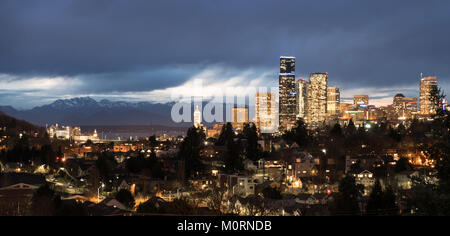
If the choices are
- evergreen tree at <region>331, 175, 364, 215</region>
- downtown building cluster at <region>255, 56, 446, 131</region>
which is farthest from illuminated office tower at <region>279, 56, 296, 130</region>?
evergreen tree at <region>331, 175, 364, 215</region>

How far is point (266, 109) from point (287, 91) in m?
16.4

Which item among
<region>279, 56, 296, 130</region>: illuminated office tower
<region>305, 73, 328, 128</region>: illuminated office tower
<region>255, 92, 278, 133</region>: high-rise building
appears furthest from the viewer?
<region>305, 73, 328, 128</region>: illuminated office tower

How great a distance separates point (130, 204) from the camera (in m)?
17.6

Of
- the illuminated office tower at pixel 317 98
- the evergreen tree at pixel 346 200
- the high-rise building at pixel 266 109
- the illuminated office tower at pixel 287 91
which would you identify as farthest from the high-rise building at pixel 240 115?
the evergreen tree at pixel 346 200

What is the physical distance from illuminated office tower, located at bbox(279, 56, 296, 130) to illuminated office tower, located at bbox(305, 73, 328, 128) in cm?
643

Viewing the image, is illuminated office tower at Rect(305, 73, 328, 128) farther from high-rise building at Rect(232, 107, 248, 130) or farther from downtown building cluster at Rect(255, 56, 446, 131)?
high-rise building at Rect(232, 107, 248, 130)

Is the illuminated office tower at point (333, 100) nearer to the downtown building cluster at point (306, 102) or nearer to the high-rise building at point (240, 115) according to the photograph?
the downtown building cluster at point (306, 102)

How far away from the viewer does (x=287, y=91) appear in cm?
11781

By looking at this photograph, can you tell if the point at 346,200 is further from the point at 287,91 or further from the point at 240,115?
the point at 287,91

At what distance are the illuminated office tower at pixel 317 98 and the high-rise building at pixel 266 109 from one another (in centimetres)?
1588

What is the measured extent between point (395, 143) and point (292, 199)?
1713 cm

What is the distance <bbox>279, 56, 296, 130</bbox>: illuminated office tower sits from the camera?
373ft
